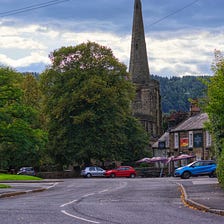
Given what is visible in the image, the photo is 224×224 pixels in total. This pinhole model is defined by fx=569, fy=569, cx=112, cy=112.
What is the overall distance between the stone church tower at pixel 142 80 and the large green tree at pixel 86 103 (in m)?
31.2

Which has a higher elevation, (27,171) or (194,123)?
(194,123)

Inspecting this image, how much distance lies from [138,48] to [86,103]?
36951mm

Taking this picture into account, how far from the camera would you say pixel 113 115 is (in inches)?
2662

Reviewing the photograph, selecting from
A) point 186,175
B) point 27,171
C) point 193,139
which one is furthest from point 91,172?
point 186,175

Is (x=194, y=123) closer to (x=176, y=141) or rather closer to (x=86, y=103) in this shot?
(x=176, y=141)

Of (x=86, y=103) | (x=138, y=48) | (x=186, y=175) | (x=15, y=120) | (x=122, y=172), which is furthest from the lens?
(x=138, y=48)

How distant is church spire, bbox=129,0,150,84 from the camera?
101438mm

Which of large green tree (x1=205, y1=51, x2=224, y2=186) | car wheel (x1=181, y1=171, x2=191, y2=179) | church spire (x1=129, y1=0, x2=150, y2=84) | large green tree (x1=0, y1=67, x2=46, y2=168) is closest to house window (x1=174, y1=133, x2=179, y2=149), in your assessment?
car wheel (x1=181, y1=171, x2=191, y2=179)

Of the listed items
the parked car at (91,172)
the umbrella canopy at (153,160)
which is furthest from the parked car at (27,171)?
the umbrella canopy at (153,160)

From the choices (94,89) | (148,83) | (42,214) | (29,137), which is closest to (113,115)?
(94,89)

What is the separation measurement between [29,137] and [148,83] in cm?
6342

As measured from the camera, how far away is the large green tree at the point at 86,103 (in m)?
65.9

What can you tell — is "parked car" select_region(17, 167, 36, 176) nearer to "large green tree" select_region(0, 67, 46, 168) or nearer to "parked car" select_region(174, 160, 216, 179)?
"parked car" select_region(174, 160, 216, 179)

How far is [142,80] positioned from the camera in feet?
338
